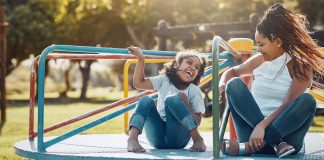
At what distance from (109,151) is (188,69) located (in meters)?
0.70

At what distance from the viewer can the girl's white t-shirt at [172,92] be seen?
3.45 meters

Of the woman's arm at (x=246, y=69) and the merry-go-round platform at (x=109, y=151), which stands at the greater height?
the woman's arm at (x=246, y=69)

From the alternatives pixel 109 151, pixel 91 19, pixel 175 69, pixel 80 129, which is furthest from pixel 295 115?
pixel 91 19

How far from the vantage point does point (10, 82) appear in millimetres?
42031

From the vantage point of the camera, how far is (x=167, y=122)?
3.42 metres

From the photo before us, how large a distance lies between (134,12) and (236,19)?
4.29 meters

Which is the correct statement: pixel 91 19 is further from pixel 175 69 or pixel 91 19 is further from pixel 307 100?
pixel 307 100

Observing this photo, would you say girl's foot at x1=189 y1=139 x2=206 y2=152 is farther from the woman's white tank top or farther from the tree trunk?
the tree trunk

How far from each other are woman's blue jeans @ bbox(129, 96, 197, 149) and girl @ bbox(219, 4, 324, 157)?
269mm

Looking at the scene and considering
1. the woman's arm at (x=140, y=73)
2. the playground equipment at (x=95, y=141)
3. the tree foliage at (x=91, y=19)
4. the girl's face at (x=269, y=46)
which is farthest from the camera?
the tree foliage at (x=91, y=19)

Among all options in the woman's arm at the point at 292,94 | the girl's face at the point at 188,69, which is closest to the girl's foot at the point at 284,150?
the woman's arm at the point at 292,94

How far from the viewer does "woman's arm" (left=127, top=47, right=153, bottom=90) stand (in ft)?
11.0

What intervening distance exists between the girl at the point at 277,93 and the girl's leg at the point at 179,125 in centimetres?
26

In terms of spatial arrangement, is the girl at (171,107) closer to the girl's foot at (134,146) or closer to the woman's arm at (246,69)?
the girl's foot at (134,146)
